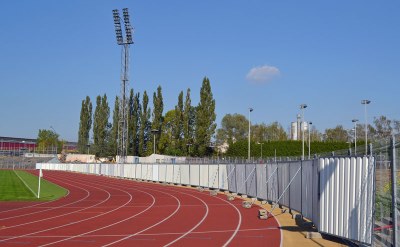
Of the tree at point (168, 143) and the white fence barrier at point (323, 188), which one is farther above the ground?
the tree at point (168, 143)

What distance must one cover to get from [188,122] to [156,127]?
7998mm

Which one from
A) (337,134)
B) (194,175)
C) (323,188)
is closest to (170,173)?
(194,175)

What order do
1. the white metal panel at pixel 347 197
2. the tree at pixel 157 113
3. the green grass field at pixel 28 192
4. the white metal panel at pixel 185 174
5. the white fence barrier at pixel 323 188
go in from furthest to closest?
the tree at pixel 157 113 → the white metal panel at pixel 185 174 → the green grass field at pixel 28 192 → the white fence barrier at pixel 323 188 → the white metal panel at pixel 347 197

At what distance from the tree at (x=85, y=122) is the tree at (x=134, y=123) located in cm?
2356

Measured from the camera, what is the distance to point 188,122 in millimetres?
89250

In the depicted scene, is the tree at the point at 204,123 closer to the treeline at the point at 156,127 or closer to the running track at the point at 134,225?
the treeline at the point at 156,127

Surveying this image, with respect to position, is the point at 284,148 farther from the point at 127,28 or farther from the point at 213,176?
the point at 213,176

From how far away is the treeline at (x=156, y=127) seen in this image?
86.5m

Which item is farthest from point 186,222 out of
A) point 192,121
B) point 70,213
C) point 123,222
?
point 192,121

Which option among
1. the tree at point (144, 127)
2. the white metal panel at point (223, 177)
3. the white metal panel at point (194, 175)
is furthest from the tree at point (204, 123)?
the white metal panel at point (223, 177)

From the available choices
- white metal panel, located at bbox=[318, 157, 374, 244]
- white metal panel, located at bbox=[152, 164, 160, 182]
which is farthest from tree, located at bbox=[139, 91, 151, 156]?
white metal panel, located at bbox=[318, 157, 374, 244]

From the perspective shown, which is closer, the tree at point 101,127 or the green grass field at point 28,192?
the green grass field at point 28,192

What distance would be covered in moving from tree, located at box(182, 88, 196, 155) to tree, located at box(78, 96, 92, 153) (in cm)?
3730

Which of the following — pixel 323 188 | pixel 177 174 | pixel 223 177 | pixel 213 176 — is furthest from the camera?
pixel 177 174
